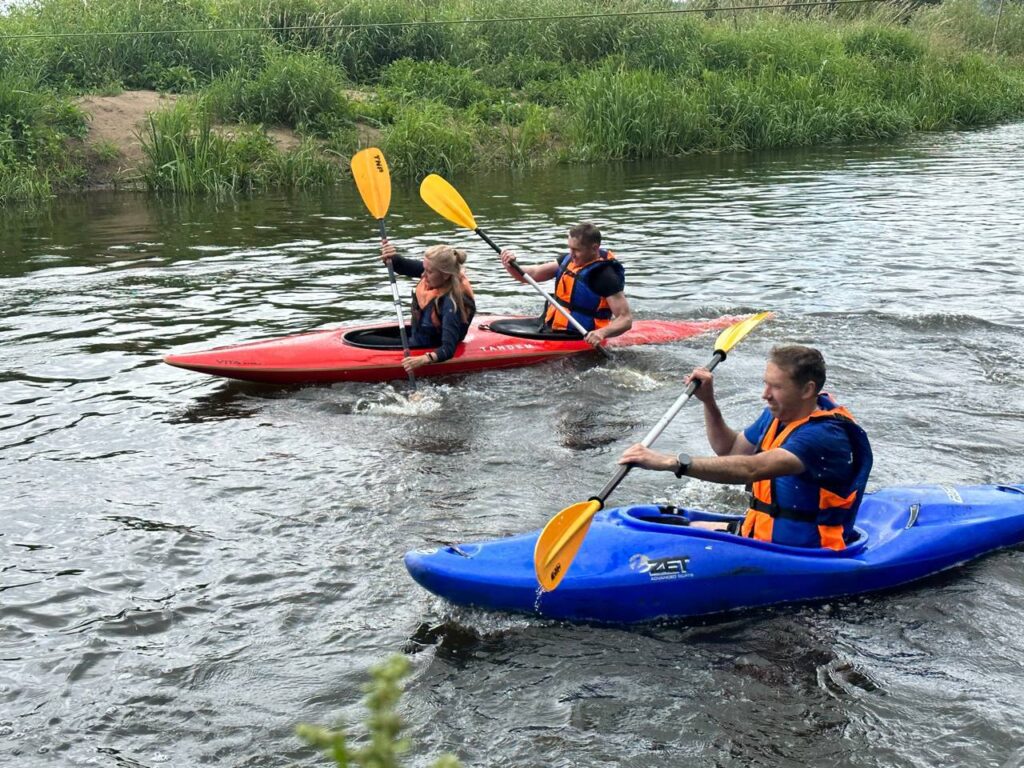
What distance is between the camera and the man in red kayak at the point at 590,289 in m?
7.11

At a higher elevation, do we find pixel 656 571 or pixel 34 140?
pixel 34 140

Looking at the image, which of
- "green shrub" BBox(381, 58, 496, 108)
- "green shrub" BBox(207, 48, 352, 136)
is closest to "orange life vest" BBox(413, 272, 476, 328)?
"green shrub" BBox(207, 48, 352, 136)

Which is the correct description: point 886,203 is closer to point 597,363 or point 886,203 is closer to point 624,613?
point 597,363

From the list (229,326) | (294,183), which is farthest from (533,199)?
(229,326)

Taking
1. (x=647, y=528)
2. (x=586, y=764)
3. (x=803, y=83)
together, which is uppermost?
(x=803, y=83)

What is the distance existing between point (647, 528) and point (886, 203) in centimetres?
978

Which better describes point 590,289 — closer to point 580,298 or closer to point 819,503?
point 580,298

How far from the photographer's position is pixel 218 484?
5305 millimetres

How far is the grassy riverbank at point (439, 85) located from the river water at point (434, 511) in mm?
3997

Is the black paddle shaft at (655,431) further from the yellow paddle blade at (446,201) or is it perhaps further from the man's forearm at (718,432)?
the yellow paddle blade at (446,201)

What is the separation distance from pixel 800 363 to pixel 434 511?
6.08 ft

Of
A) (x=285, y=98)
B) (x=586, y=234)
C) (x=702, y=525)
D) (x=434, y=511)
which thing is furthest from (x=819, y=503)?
(x=285, y=98)

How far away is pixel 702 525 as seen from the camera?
4.30m

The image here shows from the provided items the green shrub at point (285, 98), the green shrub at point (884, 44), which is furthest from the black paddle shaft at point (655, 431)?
the green shrub at point (884, 44)
